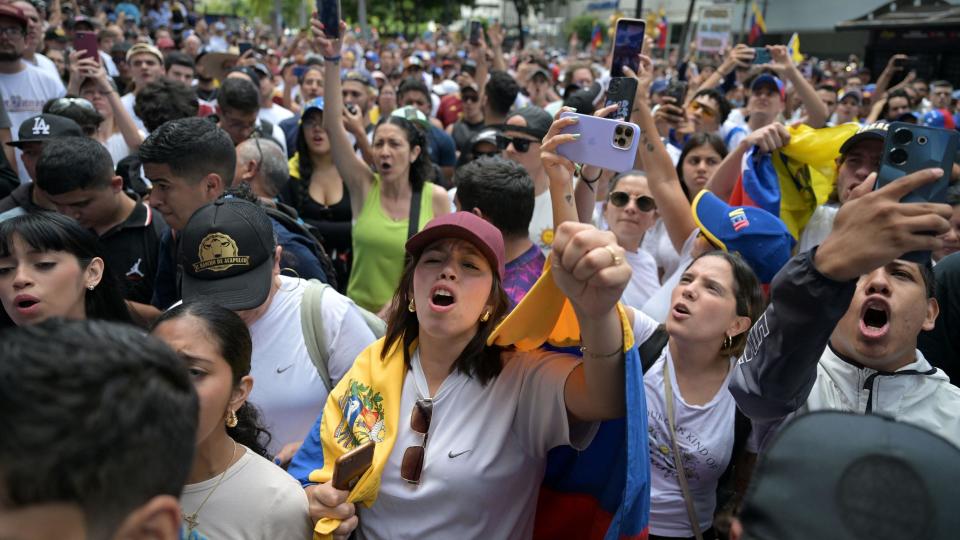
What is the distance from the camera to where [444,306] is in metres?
2.16

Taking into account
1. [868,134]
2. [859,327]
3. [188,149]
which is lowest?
[859,327]

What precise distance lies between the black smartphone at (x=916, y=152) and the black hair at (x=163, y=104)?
4.61 metres

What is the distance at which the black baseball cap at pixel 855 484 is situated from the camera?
1039 millimetres

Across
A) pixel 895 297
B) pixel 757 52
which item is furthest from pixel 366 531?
pixel 757 52

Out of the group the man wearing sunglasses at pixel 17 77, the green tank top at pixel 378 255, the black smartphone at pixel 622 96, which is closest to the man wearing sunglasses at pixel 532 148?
the green tank top at pixel 378 255

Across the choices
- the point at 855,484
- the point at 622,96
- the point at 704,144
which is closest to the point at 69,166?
the point at 622,96

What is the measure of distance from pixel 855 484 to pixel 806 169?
3.18 metres

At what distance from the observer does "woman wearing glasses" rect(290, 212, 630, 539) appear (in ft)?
6.62

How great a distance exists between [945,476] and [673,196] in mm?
2732

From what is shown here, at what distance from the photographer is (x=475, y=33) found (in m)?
8.73

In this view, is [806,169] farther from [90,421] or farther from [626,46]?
[90,421]

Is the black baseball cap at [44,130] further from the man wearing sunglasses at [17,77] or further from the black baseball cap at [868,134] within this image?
the black baseball cap at [868,134]

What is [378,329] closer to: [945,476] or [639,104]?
[639,104]

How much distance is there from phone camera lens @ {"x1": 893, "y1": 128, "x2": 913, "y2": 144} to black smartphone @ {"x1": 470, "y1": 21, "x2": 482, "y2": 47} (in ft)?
24.6
